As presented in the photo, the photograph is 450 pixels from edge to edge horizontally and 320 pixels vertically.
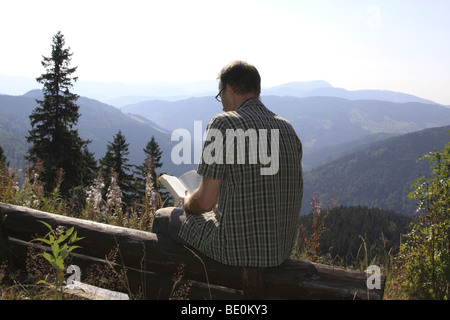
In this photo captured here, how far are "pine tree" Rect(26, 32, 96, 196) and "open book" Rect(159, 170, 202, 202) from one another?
82.6 ft

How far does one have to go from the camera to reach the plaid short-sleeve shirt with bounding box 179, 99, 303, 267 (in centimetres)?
233

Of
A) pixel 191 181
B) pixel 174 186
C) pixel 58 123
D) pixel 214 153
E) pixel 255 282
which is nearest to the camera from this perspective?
pixel 214 153

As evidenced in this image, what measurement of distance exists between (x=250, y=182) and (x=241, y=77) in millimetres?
745

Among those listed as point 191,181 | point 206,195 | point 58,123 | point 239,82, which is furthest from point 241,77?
point 58,123

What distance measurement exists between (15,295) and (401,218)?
85.1 m

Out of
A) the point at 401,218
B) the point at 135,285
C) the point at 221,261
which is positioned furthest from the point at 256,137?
the point at 401,218

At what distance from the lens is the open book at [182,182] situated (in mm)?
2887

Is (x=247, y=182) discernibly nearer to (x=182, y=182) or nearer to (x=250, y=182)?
(x=250, y=182)

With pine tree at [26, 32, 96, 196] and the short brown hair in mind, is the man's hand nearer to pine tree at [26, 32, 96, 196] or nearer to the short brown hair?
the short brown hair

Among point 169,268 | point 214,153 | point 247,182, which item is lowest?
point 169,268

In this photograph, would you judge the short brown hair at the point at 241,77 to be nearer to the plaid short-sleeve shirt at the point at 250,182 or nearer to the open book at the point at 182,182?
the plaid short-sleeve shirt at the point at 250,182

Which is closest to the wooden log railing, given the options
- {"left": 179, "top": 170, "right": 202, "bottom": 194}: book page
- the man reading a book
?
the man reading a book

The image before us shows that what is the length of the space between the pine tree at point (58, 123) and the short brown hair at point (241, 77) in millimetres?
25861

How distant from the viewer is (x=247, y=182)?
235 cm
